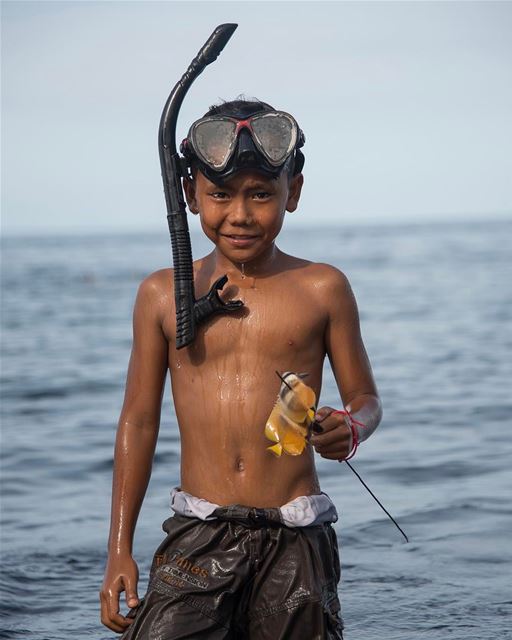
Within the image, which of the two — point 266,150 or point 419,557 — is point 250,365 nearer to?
point 266,150

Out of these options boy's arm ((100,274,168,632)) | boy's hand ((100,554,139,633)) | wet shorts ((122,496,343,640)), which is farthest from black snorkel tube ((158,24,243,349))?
boy's hand ((100,554,139,633))

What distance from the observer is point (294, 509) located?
154 inches

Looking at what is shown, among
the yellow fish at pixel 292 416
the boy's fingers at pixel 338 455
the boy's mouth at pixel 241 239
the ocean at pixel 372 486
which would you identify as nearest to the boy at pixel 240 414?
the boy's mouth at pixel 241 239

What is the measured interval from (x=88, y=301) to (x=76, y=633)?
77.6 feet

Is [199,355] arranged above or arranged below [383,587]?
above

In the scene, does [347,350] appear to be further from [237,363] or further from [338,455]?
[338,455]

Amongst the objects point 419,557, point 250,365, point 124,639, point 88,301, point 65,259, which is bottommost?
point 65,259

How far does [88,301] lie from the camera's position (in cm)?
2916

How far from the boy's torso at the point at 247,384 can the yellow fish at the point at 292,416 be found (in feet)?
1.37

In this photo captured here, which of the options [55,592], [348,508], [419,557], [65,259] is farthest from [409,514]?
[65,259]

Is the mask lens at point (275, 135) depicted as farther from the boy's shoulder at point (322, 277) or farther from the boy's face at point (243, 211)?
the boy's shoulder at point (322, 277)

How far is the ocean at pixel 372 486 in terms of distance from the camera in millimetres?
6062

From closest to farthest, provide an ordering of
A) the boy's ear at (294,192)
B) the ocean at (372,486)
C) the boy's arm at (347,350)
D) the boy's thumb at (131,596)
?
the boy's thumb at (131,596) < the boy's arm at (347,350) < the boy's ear at (294,192) < the ocean at (372,486)

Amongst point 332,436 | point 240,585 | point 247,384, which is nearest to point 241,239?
Result: point 247,384
